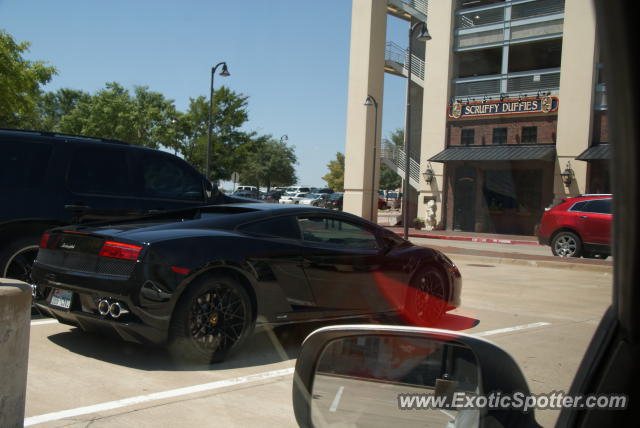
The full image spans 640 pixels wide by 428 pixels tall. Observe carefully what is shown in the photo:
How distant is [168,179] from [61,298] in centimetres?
306

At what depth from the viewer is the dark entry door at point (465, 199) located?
30.8 metres

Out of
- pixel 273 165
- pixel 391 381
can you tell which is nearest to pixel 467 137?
pixel 391 381

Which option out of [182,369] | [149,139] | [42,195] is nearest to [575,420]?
[182,369]

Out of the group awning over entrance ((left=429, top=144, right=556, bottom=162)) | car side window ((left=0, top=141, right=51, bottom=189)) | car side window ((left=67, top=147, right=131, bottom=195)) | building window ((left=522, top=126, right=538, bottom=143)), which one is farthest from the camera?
building window ((left=522, top=126, right=538, bottom=143))

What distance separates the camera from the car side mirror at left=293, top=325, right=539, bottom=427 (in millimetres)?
1249

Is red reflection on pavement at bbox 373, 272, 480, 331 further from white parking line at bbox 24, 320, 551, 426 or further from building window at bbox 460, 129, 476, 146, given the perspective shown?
building window at bbox 460, 129, 476, 146

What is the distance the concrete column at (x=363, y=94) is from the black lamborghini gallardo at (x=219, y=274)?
1103 inches

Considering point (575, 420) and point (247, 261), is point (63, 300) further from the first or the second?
point (575, 420)

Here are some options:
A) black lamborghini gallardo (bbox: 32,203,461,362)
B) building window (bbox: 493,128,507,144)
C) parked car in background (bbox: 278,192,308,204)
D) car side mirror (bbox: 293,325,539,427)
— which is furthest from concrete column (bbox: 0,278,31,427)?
parked car in background (bbox: 278,192,308,204)

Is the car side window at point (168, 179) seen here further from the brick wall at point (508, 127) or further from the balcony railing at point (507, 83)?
the brick wall at point (508, 127)

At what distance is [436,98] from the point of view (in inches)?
1246

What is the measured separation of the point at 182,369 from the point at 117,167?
11.3ft

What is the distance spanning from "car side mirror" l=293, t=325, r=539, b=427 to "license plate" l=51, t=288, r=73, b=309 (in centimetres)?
389

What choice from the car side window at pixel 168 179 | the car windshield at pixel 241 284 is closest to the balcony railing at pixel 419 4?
the car windshield at pixel 241 284
